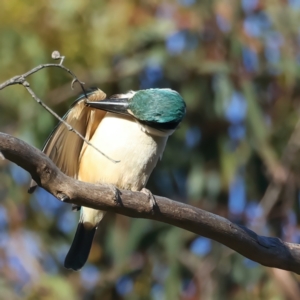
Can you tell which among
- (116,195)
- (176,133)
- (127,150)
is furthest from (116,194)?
(176,133)

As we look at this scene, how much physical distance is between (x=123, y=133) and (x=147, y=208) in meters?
0.81

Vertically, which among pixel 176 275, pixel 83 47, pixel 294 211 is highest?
pixel 83 47

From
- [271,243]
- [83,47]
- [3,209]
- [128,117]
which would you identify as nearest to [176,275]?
[3,209]

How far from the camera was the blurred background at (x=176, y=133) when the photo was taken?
17.1ft

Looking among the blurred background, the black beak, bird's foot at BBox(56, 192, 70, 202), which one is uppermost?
bird's foot at BBox(56, 192, 70, 202)

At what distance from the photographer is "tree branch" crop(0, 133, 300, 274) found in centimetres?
246

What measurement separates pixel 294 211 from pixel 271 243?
255 cm

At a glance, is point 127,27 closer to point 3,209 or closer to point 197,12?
point 197,12

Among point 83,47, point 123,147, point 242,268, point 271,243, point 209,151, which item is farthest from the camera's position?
point 209,151

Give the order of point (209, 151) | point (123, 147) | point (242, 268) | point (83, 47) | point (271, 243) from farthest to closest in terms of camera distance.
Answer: point (209, 151) → point (242, 268) → point (83, 47) → point (123, 147) → point (271, 243)

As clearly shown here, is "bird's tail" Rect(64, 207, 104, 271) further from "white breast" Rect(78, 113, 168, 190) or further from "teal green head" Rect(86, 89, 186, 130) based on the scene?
"teal green head" Rect(86, 89, 186, 130)

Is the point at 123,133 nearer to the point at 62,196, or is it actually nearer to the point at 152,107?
the point at 152,107

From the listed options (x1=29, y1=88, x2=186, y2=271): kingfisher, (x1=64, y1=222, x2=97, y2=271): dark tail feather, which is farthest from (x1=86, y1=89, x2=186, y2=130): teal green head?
(x1=64, y1=222, x2=97, y2=271): dark tail feather

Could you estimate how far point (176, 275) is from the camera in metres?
5.46
